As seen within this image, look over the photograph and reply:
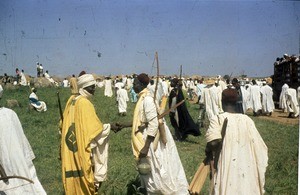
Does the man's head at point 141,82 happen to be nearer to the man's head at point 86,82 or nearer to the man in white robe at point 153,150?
the man in white robe at point 153,150

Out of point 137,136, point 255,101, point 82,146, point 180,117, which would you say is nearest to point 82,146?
point 82,146

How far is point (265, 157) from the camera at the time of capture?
366 centimetres

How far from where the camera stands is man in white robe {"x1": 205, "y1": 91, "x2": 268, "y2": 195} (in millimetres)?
3605

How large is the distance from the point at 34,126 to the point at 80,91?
852 centimetres

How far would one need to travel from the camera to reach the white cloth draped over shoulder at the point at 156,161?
4.39 m

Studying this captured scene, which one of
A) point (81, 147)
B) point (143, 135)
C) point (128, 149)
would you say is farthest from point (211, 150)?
point (128, 149)

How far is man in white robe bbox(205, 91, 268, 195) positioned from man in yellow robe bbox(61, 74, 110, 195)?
56.4 inches

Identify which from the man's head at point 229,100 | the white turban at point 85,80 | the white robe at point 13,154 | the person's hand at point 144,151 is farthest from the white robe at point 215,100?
the white robe at point 13,154

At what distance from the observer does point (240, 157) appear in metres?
3.61

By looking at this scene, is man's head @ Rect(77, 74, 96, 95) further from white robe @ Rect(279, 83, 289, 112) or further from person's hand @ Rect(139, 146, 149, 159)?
white robe @ Rect(279, 83, 289, 112)

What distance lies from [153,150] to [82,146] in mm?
838

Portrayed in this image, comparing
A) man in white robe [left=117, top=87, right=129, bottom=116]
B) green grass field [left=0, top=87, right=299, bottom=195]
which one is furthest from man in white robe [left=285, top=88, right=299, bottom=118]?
man in white robe [left=117, top=87, right=129, bottom=116]

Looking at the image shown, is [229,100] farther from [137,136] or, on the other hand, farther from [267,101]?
[267,101]

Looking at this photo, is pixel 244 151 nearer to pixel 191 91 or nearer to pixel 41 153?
pixel 41 153
